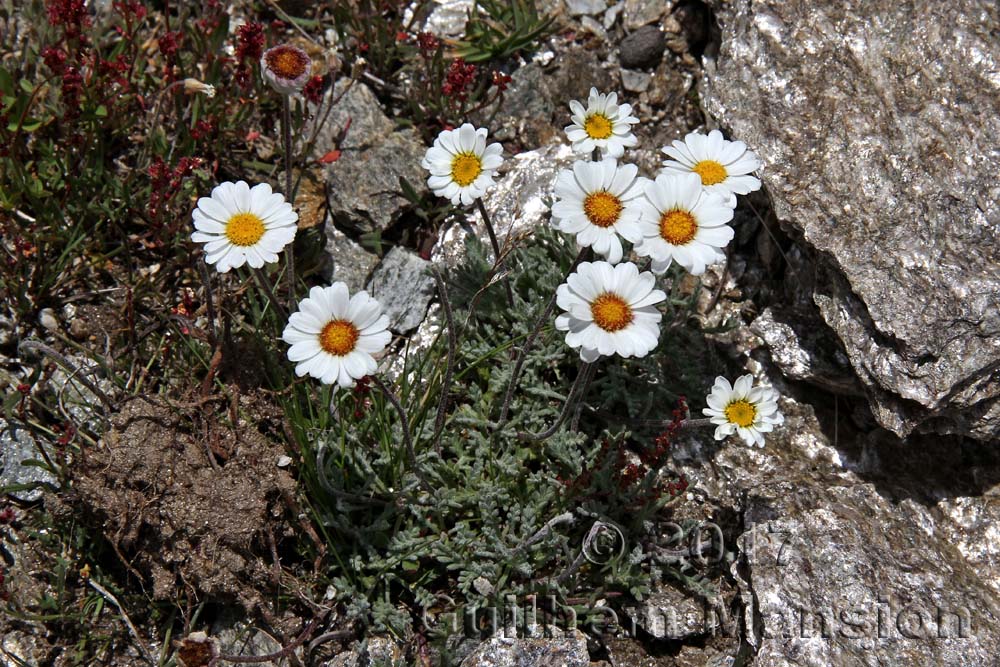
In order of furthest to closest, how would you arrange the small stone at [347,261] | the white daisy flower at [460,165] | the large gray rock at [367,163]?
the large gray rock at [367,163]
the small stone at [347,261]
the white daisy flower at [460,165]

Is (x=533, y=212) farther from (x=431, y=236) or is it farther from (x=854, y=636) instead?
(x=854, y=636)

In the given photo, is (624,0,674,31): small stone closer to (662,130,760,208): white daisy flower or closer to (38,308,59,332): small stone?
(662,130,760,208): white daisy flower

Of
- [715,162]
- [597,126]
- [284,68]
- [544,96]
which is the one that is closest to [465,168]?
[597,126]

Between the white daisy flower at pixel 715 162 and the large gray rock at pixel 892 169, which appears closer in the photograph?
the white daisy flower at pixel 715 162

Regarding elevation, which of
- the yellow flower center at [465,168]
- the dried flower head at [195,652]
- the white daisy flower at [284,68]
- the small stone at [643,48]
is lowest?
the dried flower head at [195,652]

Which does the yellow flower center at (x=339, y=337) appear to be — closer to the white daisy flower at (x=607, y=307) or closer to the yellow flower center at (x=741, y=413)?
the white daisy flower at (x=607, y=307)

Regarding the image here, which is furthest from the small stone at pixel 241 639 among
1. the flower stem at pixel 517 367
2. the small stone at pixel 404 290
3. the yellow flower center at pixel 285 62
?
the yellow flower center at pixel 285 62

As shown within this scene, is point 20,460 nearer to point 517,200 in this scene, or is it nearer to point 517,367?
point 517,367

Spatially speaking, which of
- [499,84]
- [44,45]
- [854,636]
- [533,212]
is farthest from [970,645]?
[44,45]
